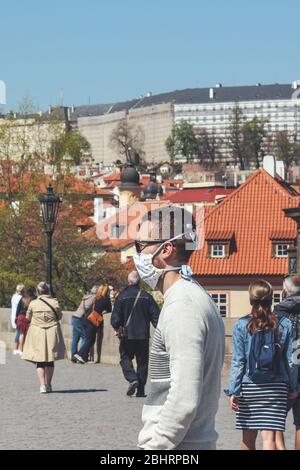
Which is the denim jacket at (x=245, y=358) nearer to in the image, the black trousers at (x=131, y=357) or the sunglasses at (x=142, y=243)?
the sunglasses at (x=142, y=243)

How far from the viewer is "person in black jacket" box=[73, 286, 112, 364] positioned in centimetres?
2034

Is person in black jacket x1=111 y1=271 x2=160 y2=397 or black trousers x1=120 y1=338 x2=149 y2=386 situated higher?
person in black jacket x1=111 y1=271 x2=160 y2=397

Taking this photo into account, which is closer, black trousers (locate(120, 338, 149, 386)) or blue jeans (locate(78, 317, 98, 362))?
black trousers (locate(120, 338, 149, 386))

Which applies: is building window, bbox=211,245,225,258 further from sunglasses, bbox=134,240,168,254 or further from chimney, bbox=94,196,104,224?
sunglasses, bbox=134,240,168,254

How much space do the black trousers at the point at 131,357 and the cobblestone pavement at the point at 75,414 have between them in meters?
0.25

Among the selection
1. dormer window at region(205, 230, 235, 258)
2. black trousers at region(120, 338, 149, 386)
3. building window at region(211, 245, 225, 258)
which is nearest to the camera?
black trousers at region(120, 338, 149, 386)

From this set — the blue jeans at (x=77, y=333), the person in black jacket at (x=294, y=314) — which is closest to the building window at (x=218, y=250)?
the blue jeans at (x=77, y=333)

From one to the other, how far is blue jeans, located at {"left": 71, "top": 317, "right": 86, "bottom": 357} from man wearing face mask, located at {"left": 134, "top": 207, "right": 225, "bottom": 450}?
581 inches

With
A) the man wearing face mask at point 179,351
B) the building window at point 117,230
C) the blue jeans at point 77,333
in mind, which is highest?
the man wearing face mask at point 179,351

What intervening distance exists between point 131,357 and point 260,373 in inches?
284

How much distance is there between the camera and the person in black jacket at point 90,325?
20.3 meters

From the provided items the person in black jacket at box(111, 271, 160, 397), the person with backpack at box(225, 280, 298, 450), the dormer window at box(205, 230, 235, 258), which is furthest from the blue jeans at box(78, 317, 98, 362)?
the dormer window at box(205, 230, 235, 258)
